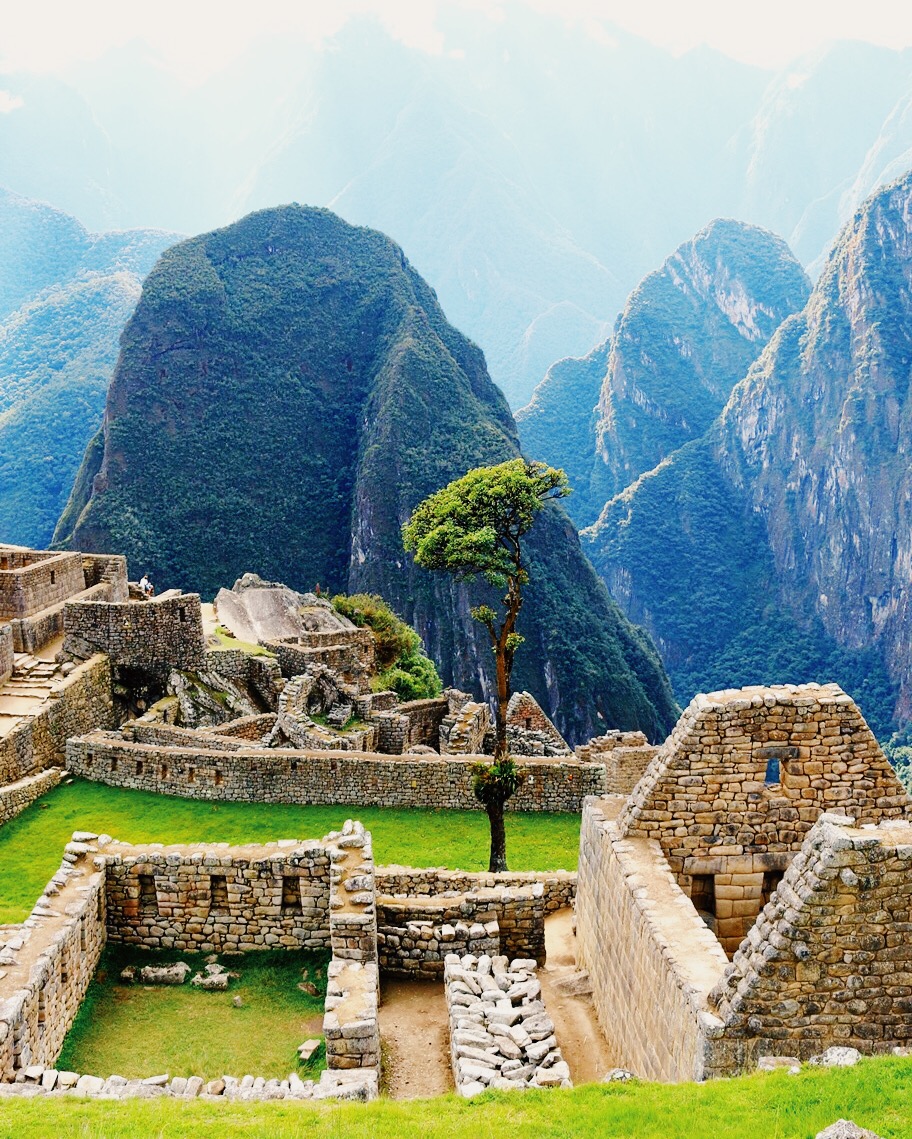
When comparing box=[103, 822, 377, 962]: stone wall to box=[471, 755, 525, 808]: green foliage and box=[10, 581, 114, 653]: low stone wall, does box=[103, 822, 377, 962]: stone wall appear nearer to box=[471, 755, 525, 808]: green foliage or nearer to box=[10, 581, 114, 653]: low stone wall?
box=[471, 755, 525, 808]: green foliage

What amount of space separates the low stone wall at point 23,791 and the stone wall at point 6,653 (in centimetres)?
303

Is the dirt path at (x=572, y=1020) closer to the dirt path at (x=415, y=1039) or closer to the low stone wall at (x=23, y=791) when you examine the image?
the dirt path at (x=415, y=1039)

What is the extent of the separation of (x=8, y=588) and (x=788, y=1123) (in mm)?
19509

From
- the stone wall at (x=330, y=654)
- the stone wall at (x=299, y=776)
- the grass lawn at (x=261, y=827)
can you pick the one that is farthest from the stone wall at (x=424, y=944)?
the stone wall at (x=330, y=654)

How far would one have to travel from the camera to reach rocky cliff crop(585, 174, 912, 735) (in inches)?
6619

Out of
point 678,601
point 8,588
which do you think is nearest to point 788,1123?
point 8,588

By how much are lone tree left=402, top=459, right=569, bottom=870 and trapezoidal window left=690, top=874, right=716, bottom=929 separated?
21.5 feet

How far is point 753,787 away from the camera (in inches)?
275

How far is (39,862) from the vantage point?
43.2ft

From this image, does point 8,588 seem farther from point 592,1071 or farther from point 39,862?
point 592,1071

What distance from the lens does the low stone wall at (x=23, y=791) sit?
599 inches

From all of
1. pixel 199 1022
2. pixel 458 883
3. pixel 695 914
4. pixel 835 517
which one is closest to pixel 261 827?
pixel 458 883

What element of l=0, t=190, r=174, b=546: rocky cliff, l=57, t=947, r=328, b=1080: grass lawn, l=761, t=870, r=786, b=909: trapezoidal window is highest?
l=0, t=190, r=174, b=546: rocky cliff

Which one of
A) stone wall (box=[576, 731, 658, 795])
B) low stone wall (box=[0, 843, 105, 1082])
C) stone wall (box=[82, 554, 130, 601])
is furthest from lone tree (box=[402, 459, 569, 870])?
stone wall (box=[82, 554, 130, 601])
